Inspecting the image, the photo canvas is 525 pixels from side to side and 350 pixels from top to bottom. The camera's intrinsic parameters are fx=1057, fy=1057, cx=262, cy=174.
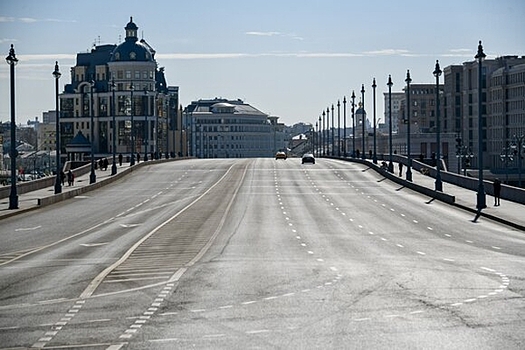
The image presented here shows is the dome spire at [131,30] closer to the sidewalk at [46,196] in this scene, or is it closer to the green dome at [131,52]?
the green dome at [131,52]

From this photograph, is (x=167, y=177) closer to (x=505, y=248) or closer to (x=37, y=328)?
(x=505, y=248)

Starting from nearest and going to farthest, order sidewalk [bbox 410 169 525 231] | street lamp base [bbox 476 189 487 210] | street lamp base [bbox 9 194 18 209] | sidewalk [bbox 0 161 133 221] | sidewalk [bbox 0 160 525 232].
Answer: sidewalk [bbox 410 169 525 231] < sidewalk [bbox 0 160 525 232] < street lamp base [bbox 476 189 487 210] < sidewalk [bbox 0 161 133 221] < street lamp base [bbox 9 194 18 209]

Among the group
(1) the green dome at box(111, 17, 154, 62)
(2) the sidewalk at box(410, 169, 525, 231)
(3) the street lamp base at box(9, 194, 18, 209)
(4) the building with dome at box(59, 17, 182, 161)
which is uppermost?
(1) the green dome at box(111, 17, 154, 62)

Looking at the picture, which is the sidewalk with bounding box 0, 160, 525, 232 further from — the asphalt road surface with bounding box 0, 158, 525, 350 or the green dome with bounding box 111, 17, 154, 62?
the green dome with bounding box 111, 17, 154, 62

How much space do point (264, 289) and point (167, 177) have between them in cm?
7016

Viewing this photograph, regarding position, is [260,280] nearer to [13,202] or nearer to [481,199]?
[481,199]

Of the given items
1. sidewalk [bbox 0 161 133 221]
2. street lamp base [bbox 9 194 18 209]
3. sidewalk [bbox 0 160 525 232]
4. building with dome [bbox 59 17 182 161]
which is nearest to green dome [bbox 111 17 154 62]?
building with dome [bbox 59 17 182 161]

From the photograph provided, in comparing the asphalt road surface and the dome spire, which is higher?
the dome spire

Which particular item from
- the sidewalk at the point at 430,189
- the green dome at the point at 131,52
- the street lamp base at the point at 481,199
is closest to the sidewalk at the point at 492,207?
the sidewalk at the point at 430,189

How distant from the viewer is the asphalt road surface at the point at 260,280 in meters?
Result: 17.2

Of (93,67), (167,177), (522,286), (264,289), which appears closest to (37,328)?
(264,289)

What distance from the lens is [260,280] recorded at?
2447cm

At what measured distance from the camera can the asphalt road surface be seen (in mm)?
17219

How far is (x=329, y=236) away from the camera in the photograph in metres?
38.8
